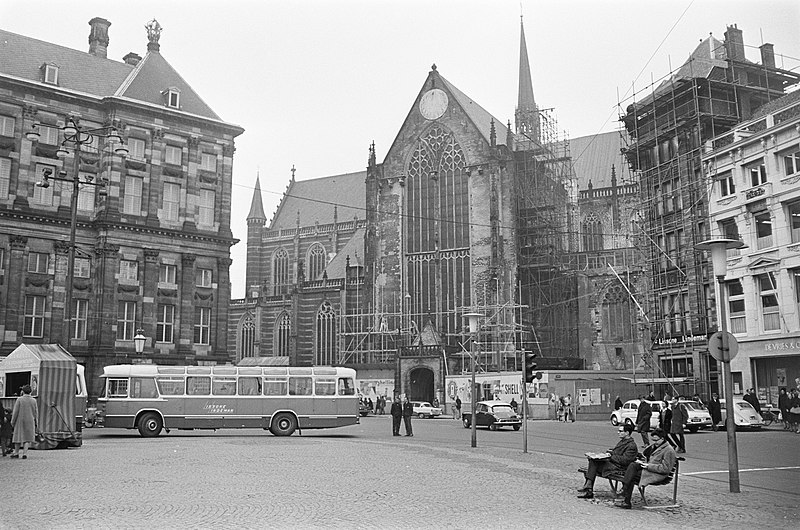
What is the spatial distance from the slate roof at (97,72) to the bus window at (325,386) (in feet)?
72.9

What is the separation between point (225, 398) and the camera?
27141mm

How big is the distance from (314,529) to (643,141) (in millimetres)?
39493

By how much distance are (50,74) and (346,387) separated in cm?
Answer: 2459

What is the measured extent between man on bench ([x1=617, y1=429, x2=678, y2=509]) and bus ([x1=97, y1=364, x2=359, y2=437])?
57.3 feet

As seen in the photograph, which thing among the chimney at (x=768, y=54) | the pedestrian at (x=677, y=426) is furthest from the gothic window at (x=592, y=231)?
the pedestrian at (x=677, y=426)

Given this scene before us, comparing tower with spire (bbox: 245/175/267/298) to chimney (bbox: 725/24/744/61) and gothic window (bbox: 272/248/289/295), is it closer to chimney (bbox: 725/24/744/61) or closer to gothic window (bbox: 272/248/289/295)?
gothic window (bbox: 272/248/289/295)

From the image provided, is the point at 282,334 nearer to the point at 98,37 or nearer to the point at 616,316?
the point at 616,316

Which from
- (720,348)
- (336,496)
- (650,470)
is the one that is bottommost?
(336,496)

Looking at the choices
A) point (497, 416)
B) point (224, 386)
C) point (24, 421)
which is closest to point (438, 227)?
point (497, 416)

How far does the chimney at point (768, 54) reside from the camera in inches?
1670

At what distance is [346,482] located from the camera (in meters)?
12.9

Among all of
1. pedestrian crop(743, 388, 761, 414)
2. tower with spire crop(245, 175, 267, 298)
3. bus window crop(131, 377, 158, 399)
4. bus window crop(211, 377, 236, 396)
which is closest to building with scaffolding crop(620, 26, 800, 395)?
pedestrian crop(743, 388, 761, 414)

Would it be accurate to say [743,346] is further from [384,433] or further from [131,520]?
[131,520]

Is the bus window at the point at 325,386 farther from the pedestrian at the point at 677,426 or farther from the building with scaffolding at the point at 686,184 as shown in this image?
the building with scaffolding at the point at 686,184
